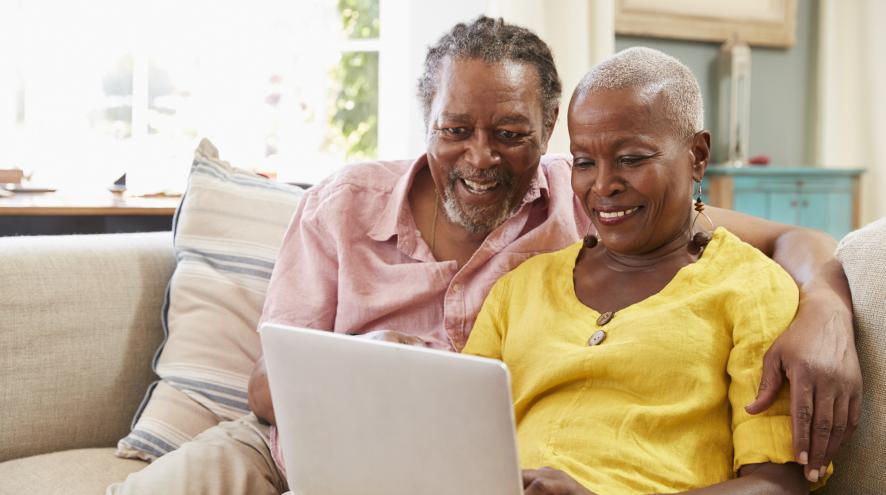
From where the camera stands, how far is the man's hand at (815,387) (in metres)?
1.13

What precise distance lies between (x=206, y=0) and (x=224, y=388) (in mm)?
2699


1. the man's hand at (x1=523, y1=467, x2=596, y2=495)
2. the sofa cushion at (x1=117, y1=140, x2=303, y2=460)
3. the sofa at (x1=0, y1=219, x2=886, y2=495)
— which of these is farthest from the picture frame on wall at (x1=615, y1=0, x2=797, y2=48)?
the man's hand at (x1=523, y1=467, x2=596, y2=495)

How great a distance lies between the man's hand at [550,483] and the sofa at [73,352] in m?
0.83

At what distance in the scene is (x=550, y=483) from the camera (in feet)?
3.64

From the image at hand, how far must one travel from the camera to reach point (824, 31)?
4.61 m

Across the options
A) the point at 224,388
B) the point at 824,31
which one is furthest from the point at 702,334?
the point at 824,31

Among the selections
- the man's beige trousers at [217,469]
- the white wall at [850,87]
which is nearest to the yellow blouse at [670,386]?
the man's beige trousers at [217,469]

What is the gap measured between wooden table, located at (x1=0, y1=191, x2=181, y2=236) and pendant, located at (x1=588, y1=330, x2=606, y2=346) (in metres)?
1.53

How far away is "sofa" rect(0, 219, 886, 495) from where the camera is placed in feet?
5.71

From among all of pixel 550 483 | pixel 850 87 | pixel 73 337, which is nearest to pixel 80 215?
pixel 73 337

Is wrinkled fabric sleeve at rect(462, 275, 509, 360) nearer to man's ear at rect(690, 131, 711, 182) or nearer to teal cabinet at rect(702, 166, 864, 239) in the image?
man's ear at rect(690, 131, 711, 182)

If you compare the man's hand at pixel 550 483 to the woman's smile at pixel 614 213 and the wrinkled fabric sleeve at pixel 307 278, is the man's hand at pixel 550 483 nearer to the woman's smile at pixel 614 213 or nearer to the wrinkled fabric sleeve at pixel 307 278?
the woman's smile at pixel 614 213

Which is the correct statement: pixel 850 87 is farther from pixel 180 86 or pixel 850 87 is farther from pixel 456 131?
pixel 456 131

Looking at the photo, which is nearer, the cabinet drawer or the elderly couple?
the elderly couple
